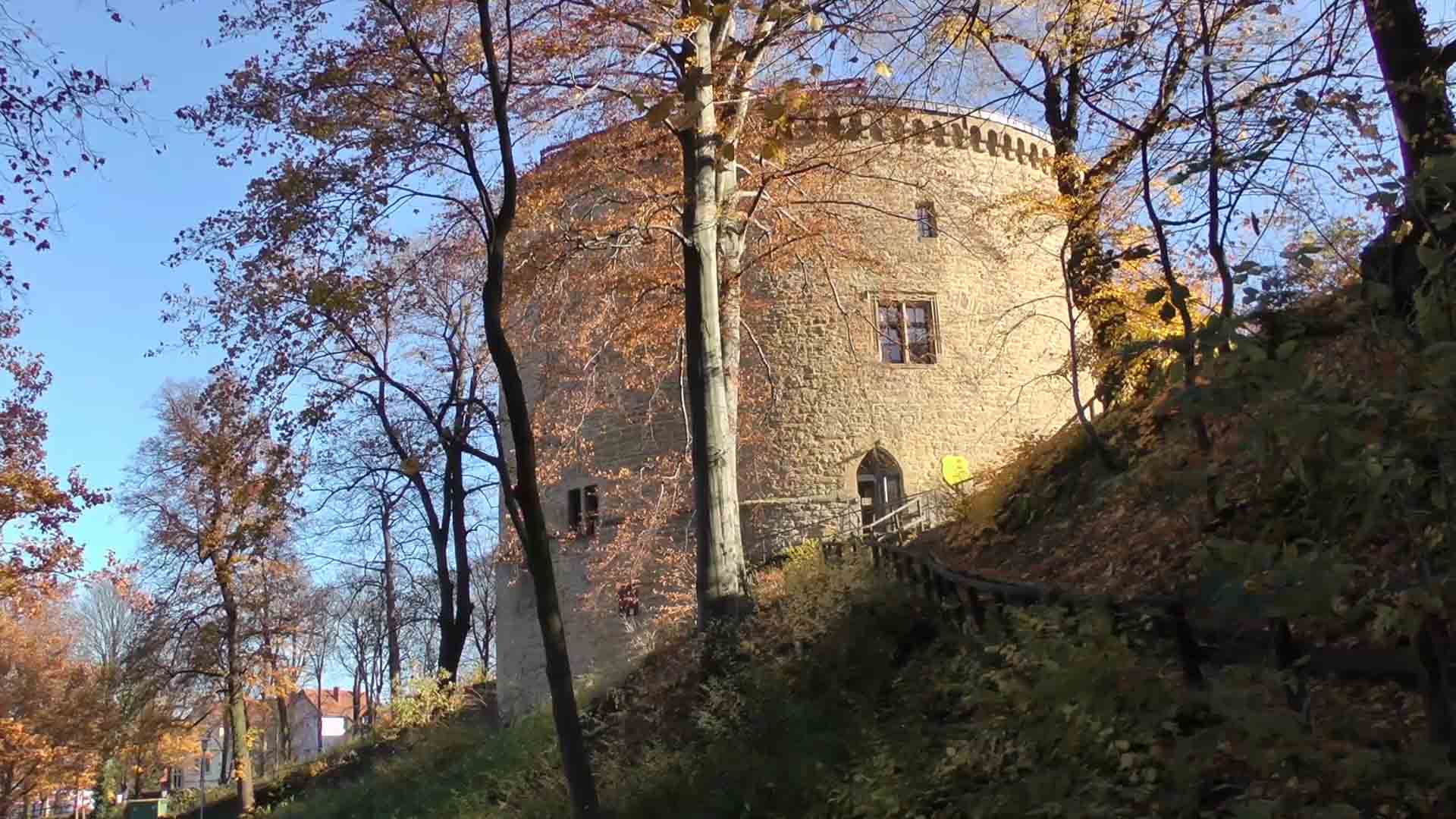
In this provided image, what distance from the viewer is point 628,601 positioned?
22328 millimetres

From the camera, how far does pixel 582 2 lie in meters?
12.4

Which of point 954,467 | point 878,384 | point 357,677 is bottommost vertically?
point 357,677

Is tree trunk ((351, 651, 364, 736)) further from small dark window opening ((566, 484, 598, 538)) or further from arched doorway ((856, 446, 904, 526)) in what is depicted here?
arched doorway ((856, 446, 904, 526))

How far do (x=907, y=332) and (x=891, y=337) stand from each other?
0.36m

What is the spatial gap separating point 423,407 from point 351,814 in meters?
7.47

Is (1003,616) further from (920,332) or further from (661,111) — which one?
(920,332)

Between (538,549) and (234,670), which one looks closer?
(538,549)

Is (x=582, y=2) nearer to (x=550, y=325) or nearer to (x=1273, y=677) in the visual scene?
(x=550, y=325)

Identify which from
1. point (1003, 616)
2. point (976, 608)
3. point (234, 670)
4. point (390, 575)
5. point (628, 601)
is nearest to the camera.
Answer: point (1003, 616)

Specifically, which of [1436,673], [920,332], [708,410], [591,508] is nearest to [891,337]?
[920,332]

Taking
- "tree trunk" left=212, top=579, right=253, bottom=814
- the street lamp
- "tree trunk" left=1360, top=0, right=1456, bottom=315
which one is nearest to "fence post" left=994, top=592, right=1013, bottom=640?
"tree trunk" left=1360, top=0, right=1456, bottom=315

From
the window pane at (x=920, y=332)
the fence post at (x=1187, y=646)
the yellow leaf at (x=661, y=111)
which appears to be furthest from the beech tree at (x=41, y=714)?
the fence post at (x=1187, y=646)

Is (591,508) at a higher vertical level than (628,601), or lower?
higher

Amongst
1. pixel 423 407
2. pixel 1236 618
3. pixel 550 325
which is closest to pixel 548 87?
pixel 423 407
